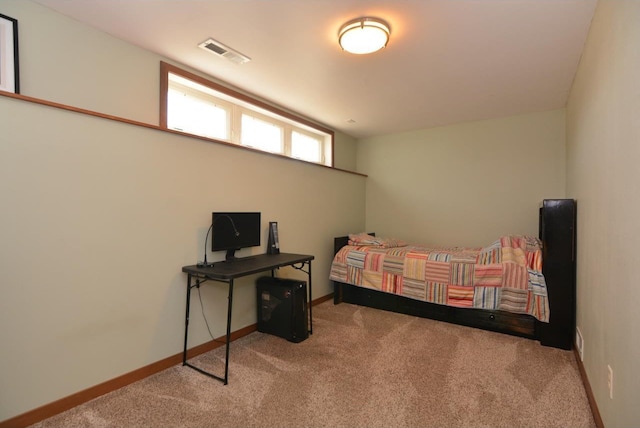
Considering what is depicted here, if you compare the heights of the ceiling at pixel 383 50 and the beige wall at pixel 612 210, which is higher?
the ceiling at pixel 383 50

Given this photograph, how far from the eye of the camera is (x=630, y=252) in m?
1.20

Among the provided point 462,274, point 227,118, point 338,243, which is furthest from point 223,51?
point 462,274

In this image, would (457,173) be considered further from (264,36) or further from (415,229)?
(264,36)

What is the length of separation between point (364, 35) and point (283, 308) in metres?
2.30

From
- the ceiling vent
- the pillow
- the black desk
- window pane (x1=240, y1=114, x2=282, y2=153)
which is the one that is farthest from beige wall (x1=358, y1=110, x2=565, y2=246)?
the ceiling vent

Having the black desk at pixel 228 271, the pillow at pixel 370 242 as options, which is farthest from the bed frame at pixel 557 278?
the black desk at pixel 228 271

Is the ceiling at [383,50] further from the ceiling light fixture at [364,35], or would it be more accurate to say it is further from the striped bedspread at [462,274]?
the striped bedspread at [462,274]

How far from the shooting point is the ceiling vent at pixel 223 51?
2.28 meters

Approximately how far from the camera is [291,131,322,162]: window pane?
4074 mm

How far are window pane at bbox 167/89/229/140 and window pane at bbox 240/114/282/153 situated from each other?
10.1 inches

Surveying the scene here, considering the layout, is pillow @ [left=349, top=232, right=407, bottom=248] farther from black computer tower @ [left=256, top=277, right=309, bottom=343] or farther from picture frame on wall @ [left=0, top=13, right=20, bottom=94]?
picture frame on wall @ [left=0, top=13, right=20, bottom=94]

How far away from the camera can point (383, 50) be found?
2355 millimetres

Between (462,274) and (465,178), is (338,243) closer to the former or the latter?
(462,274)

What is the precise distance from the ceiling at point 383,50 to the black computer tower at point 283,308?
1964 millimetres
